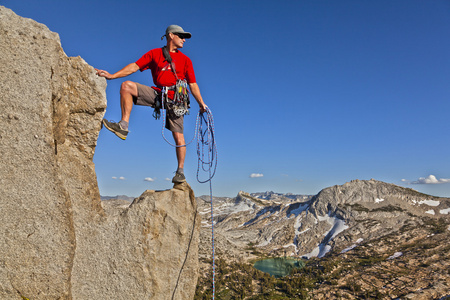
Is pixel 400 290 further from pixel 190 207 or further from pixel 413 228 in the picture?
pixel 190 207

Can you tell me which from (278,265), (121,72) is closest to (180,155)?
(121,72)

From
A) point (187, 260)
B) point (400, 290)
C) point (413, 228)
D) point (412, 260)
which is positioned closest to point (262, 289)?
point (400, 290)

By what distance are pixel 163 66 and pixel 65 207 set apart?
4218mm

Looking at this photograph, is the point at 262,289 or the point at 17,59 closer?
the point at 17,59

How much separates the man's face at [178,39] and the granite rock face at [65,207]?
2123 mm

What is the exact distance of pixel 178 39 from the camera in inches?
282

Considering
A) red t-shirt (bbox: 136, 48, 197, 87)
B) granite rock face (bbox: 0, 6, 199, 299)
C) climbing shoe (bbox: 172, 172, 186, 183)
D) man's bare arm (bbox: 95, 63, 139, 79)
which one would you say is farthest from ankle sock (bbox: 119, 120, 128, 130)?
climbing shoe (bbox: 172, 172, 186, 183)

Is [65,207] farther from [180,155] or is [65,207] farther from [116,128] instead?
[180,155]

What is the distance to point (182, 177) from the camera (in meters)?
7.82

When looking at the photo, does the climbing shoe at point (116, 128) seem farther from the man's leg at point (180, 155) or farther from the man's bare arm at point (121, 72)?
the man's leg at point (180, 155)

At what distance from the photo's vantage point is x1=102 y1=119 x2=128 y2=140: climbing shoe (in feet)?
21.5

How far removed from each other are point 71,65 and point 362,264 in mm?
159350

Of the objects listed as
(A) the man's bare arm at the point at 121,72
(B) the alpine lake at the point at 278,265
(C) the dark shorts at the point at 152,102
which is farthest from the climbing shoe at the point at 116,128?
(B) the alpine lake at the point at 278,265

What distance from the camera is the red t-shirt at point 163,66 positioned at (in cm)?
707
